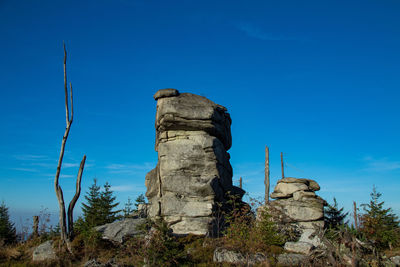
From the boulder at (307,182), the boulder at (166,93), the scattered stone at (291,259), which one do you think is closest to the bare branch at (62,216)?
the boulder at (166,93)

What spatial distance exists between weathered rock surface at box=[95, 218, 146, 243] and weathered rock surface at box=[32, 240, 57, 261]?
A: 2.16 m

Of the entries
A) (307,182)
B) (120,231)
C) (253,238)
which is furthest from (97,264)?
(307,182)

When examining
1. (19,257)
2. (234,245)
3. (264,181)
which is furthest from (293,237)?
(264,181)

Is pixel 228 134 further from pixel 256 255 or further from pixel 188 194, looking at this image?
pixel 256 255

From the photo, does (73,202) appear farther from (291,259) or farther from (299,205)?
(299,205)

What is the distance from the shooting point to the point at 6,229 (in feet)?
61.0

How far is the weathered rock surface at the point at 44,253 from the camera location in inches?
502

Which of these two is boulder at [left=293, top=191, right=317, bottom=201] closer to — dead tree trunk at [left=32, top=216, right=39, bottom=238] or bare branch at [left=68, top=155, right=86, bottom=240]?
bare branch at [left=68, top=155, right=86, bottom=240]

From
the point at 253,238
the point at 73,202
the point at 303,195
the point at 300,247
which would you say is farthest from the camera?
the point at 303,195

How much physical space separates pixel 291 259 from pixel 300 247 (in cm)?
151

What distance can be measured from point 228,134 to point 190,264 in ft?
42.7

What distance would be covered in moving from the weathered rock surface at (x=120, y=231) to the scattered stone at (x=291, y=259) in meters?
6.38

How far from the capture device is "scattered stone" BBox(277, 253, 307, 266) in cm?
1179

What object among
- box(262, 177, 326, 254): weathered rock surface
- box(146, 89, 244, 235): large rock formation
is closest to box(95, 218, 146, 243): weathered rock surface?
box(146, 89, 244, 235): large rock formation
